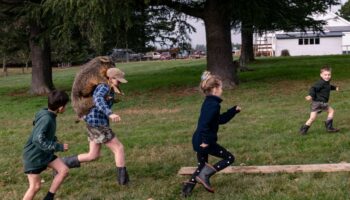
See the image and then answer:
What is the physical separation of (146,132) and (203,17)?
9.96 metres

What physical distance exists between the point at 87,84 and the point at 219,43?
13837 mm

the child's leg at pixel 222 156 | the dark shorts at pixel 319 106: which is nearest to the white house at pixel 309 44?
the dark shorts at pixel 319 106

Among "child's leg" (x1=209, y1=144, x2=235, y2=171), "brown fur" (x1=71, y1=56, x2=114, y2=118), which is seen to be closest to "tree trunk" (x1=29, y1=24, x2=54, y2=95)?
"brown fur" (x1=71, y1=56, x2=114, y2=118)

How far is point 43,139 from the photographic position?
5660mm

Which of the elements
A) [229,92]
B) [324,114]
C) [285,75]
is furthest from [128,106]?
[285,75]

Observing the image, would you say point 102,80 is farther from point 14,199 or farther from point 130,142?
point 130,142

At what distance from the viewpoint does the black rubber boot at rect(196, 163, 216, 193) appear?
6277 millimetres

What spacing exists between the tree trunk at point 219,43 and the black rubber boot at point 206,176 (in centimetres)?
1364

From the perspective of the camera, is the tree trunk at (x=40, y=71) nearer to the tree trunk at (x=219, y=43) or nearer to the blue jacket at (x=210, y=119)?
the tree trunk at (x=219, y=43)

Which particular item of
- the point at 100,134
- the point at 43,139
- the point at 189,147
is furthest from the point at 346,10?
the point at 43,139

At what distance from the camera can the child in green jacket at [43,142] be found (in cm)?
569

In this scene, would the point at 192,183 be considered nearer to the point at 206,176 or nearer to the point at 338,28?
the point at 206,176

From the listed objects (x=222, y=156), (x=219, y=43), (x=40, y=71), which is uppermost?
(x=219, y=43)

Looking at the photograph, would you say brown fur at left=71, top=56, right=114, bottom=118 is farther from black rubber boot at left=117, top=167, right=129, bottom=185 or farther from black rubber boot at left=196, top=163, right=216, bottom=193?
black rubber boot at left=196, top=163, right=216, bottom=193
